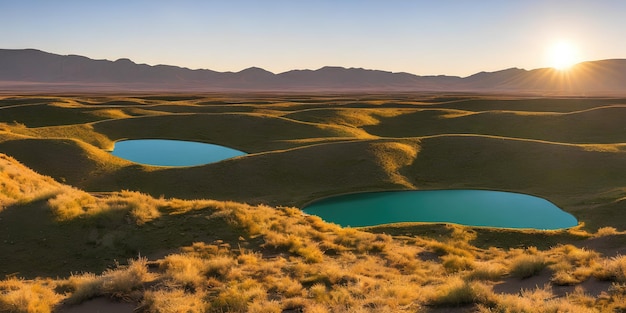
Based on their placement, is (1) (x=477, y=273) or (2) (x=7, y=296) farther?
(1) (x=477, y=273)

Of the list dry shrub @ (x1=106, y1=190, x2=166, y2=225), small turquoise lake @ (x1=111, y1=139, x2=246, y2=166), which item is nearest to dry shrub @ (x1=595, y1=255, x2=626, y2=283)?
dry shrub @ (x1=106, y1=190, x2=166, y2=225)

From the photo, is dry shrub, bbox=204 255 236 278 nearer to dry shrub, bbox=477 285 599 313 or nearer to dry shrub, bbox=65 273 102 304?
dry shrub, bbox=65 273 102 304

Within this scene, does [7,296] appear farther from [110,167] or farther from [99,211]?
[110,167]

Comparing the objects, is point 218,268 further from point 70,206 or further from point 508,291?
point 70,206

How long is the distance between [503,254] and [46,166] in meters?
48.2

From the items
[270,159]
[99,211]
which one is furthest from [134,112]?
[99,211]

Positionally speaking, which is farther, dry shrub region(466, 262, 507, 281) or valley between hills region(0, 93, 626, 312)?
dry shrub region(466, 262, 507, 281)

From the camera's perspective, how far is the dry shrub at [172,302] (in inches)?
460

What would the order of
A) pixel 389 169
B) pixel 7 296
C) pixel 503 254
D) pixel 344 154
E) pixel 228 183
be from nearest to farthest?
pixel 7 296, pixel 503 254, pixel 228 183, pixel 389 169, pixel 344 154

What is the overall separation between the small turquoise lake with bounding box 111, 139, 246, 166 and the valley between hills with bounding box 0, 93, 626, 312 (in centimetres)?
690

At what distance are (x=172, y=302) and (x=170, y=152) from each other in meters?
54.8

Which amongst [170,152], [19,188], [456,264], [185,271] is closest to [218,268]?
[185,271]

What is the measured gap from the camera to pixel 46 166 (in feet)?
157

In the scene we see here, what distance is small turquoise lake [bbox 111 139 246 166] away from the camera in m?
58.2
